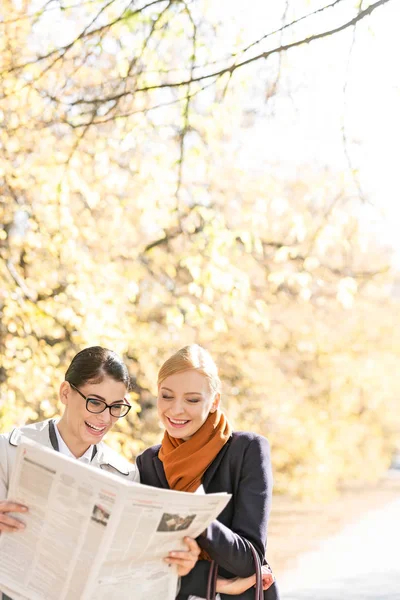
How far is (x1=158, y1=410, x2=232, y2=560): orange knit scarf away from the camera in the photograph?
1.74 m

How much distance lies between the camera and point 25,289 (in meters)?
4.72

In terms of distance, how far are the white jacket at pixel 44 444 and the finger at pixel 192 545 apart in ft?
0.96

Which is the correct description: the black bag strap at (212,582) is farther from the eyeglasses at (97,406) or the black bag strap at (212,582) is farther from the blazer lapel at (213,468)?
the eyeglasses at (97,406)

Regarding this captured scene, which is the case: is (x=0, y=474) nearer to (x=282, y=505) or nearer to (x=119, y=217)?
(x=119, y=217)

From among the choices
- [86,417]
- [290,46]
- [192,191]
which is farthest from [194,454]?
[192,191]

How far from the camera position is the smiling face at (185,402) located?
1766mm

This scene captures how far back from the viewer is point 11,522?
151cm

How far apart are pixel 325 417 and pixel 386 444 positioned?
316 centimetres

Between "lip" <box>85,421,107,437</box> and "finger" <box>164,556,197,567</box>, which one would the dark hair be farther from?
"finger" <box>164,556,197,567</box>

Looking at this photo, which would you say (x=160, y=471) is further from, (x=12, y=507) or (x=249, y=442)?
(x=12, y=507)

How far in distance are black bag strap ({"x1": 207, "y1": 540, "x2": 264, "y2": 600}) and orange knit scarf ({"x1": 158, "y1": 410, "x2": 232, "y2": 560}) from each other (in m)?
0.17

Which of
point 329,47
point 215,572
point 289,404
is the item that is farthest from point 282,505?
point 215,572

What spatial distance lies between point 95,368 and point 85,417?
0.11 m

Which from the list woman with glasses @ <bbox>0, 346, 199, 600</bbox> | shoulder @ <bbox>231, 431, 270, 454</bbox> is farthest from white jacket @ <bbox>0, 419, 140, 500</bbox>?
shoulder @ <bbox>231, 431, 270, 454</bbox>
